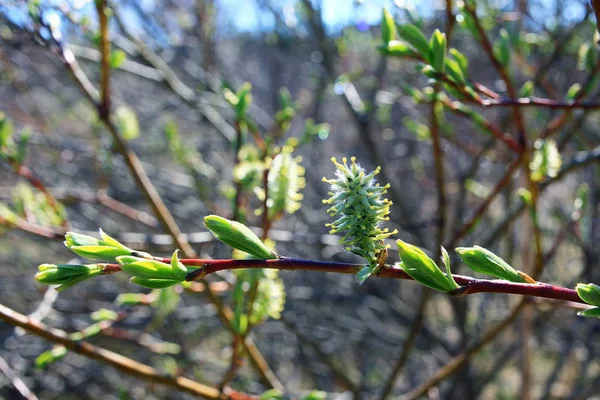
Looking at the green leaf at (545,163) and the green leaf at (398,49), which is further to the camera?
the green leaf at (545,163)

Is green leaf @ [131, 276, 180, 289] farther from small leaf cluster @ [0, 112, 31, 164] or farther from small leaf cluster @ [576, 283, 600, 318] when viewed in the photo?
small leaf cluster @ [0, 112, 31, 164]

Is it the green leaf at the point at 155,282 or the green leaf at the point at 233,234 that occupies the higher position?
the green leaf at the point at 233,234

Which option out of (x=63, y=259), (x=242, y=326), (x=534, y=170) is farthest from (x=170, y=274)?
(x=63, y=259)

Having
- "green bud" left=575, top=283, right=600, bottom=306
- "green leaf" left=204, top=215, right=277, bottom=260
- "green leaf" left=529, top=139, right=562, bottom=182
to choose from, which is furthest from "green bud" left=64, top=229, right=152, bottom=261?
"green leaf" left=529, top=139, right=562, bottom=182

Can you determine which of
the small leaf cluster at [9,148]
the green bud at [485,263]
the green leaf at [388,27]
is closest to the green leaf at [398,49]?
the green leaf at [388,27]

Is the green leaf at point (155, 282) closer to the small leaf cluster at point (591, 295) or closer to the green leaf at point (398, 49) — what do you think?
the small leaf cluster at point (591, 295)

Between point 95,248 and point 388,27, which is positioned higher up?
point 388,27

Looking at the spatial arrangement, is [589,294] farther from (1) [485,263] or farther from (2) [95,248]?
(2) [95,248]

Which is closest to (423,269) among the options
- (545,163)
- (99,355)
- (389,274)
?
(389,274)
